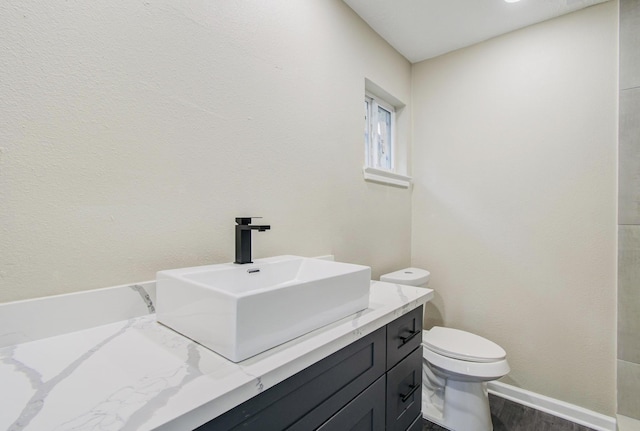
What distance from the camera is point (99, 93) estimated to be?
0.83 meters

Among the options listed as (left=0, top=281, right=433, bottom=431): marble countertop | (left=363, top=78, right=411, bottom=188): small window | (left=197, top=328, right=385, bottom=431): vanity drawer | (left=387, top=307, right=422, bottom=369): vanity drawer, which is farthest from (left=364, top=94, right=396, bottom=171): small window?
(left=0, top=281, right=433, bottom=431): marble countertop

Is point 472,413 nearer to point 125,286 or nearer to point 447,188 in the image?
point 447,188

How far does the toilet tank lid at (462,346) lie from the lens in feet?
5.11

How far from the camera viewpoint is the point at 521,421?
5.70 feet

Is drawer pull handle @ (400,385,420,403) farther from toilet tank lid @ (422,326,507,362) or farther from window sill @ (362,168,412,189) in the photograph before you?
window sill @ (362,168,412,189)

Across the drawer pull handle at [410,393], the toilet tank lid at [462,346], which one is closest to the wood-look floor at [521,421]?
the toilet tank lid at [462,346]

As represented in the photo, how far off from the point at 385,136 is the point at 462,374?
1668mm

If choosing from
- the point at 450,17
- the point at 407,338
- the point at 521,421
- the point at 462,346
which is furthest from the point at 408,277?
the point at 450,17

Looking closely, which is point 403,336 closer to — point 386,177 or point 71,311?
point 71,311

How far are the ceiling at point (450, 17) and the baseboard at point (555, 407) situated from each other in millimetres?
2314

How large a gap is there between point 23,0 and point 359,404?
1359 millimetres

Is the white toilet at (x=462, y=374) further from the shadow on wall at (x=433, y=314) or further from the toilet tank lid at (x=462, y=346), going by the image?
the shadow on wall at (x=433, y=314)

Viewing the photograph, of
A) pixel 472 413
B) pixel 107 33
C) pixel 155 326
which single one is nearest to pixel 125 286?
pixel 155 326

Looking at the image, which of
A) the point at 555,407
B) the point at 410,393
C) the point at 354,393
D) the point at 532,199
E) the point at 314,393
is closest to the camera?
the point at 314,393
